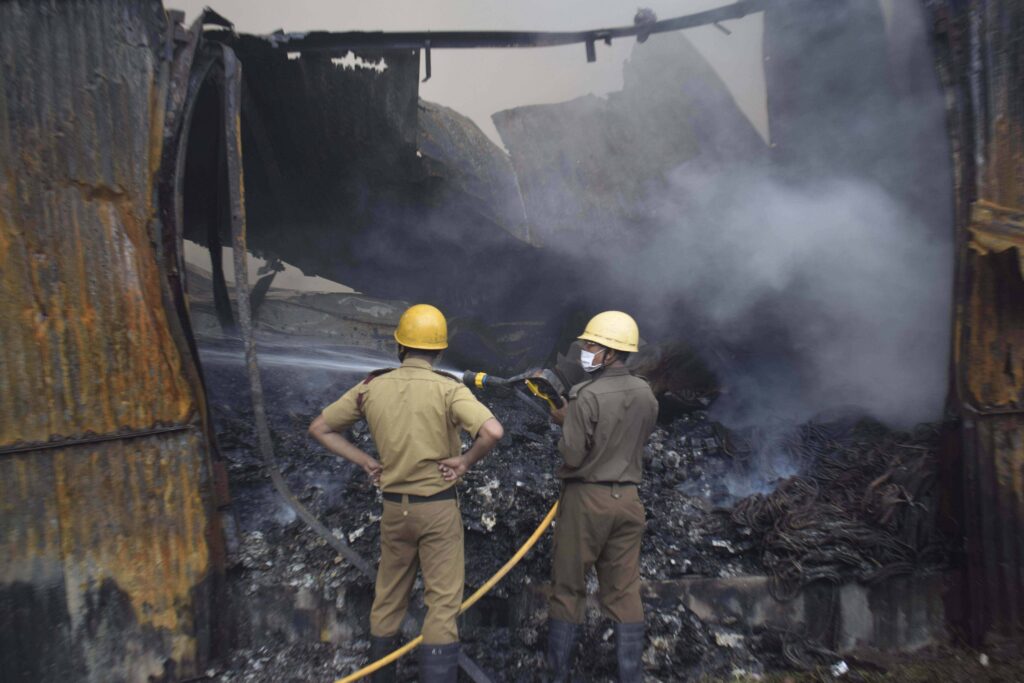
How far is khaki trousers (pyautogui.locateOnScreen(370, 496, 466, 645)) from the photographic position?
2.74 metres

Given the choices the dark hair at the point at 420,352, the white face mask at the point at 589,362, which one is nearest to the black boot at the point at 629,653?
the white face mask at the point at 589,362

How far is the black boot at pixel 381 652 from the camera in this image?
2.88 m

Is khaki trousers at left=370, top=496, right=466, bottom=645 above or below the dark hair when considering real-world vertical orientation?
below

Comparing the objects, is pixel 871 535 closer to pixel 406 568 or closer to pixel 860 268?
pixel 860 268

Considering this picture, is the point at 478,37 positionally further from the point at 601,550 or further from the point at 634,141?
the point at 601,550

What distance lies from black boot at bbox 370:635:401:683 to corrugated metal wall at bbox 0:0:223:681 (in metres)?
0.98

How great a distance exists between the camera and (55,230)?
270cm

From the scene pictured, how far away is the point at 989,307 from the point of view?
350 centimetres

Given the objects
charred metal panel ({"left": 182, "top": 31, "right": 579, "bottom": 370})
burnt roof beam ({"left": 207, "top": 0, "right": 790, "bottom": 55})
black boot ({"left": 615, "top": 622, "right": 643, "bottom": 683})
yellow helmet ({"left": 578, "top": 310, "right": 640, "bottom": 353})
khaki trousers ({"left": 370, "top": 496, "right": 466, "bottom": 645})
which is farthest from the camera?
charred metal panel ({"left": 182, "top": 31, "right": 579, "bottom": 370})

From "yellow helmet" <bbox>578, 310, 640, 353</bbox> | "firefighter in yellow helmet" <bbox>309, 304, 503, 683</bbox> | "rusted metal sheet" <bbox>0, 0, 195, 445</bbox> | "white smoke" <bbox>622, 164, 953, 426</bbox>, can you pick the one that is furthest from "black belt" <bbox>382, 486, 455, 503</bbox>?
"white smoke" <bbox>622, 164, 953, 426</bbox>

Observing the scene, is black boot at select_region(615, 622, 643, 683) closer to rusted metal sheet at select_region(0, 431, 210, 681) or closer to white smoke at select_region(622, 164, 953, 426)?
rusted metal sheet at select_region(0, 431, 210, 681)

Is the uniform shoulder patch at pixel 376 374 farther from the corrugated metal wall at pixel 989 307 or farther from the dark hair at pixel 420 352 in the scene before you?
the corrugated metal wall at pixel 989 307

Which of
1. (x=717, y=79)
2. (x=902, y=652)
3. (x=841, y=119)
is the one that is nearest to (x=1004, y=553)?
(x=902, y=652)

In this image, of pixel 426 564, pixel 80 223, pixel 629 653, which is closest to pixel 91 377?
pixel 80 223
